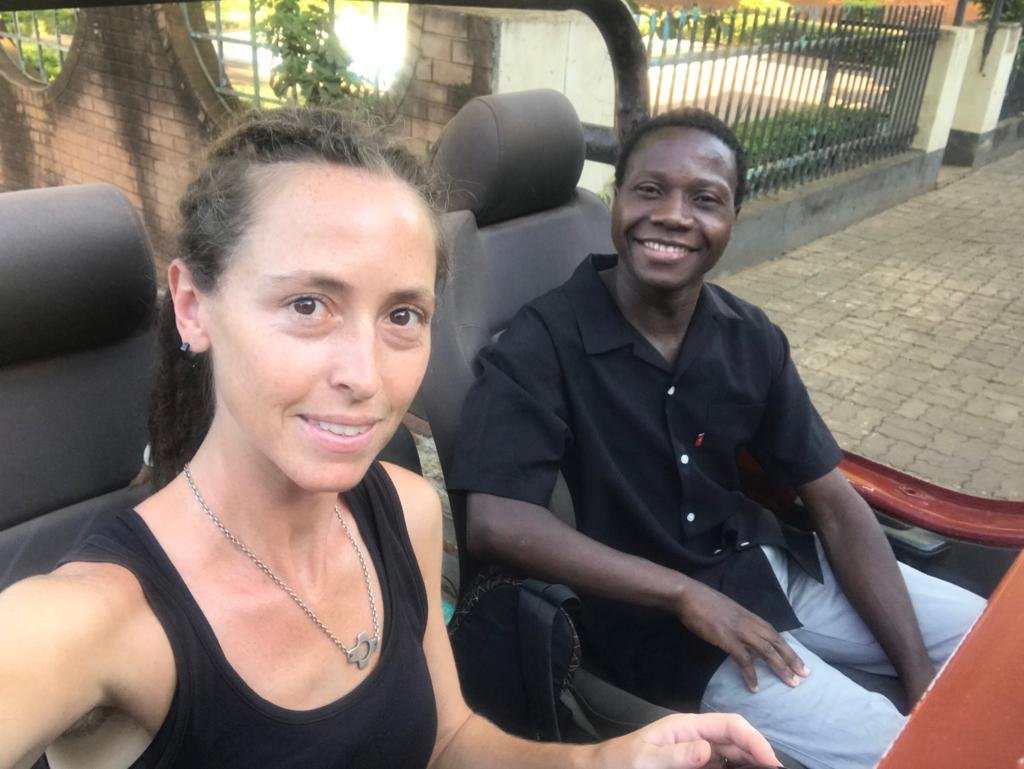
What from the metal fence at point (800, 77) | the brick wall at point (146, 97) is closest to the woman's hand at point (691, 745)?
the brick wall at point (146, 97)

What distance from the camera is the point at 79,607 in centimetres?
92

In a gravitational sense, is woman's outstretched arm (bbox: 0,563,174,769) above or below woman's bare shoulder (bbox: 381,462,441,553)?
above

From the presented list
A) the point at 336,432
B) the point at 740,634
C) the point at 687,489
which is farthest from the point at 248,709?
the point at 687,489

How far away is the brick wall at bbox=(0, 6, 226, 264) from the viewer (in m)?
5.39

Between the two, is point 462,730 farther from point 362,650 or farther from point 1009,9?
point 1009,9

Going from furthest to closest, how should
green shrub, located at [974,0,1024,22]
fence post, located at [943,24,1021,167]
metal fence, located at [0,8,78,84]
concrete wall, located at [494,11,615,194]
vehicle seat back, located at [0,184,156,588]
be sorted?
green shrub, located at [974,0,1024,22]
fence post, located at [943,24,1021,167]
metal fence, located at [0,8,78,84]
concrete wall, located at [494,11,615,194]
vehicle seat back, located at [0,184,156,588]

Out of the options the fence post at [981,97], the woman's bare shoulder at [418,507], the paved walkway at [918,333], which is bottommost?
the paved walkway at [918,333]

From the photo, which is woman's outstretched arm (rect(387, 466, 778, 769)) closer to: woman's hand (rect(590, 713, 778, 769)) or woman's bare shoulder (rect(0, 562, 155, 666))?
woman's hand (rect(590, 713, 778, 769))

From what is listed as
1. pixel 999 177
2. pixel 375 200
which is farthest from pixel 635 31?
pixel 999 177

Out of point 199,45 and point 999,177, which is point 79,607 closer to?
point 199,45

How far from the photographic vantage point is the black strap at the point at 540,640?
158cm

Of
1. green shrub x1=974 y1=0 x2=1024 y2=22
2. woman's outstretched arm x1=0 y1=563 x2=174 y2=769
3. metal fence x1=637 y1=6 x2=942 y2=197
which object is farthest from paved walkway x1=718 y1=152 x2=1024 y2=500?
woman's outstretched arm x1=0 y1=563 x2=174 y2=769

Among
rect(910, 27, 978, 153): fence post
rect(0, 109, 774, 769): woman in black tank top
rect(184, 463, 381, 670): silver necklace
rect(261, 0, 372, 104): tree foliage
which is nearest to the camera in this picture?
rect(0, 109, 774, 769): woman in black tank top

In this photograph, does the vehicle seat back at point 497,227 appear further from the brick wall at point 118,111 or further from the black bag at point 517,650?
the brick wall at point 118,111
